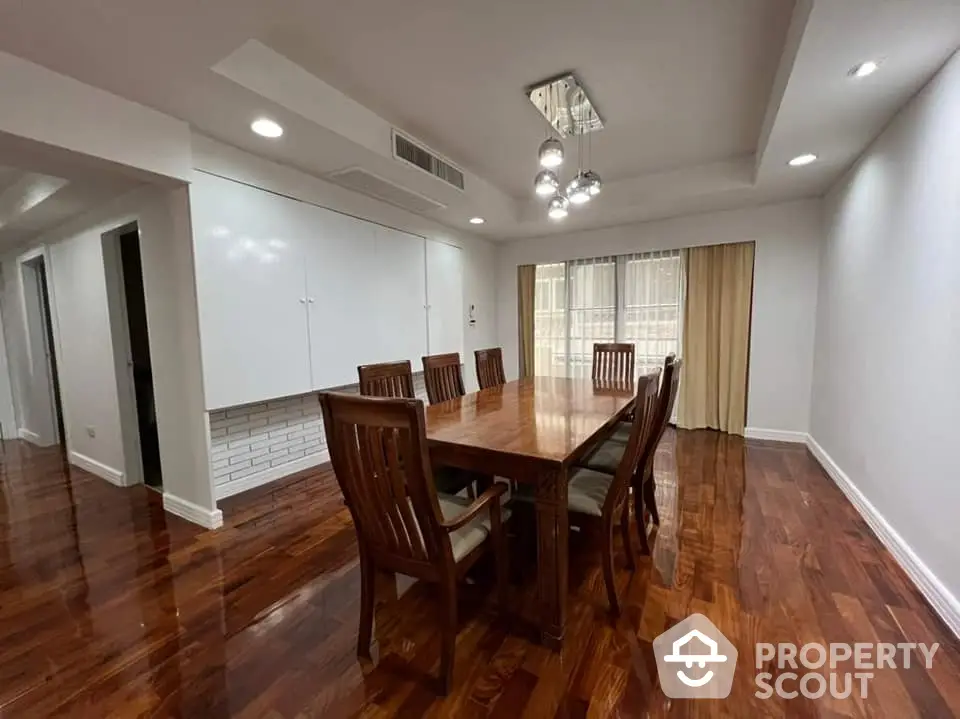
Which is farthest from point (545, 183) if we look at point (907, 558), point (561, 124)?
point (907, 558)

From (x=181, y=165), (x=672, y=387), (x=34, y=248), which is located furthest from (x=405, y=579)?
(x=34, y=248)

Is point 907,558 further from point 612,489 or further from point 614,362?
point 614,362

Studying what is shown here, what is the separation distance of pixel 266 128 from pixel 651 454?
2749mm

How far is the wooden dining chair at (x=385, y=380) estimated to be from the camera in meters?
2.33

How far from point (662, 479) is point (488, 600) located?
6.18ft

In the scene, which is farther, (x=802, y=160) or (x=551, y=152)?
(x=802, y=160)

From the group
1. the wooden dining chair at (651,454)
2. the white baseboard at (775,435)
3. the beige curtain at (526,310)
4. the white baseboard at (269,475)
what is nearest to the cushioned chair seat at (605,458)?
the wooden dining chair at (651,454)

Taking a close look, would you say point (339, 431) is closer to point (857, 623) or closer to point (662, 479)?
point (857, 623)

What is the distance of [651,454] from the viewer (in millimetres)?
2145

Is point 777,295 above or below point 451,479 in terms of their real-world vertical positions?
above

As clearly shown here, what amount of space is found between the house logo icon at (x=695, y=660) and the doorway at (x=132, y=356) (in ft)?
11.3

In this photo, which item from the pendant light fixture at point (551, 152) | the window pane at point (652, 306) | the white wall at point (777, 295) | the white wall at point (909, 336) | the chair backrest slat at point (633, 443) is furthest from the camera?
the window pane at point (652, 306)

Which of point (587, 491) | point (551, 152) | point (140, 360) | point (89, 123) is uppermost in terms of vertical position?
point (89, 123)

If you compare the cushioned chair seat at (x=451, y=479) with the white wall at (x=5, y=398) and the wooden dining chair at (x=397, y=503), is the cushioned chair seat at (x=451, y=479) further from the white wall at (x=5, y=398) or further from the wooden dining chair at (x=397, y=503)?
the white wall at (x=5, y=398)
